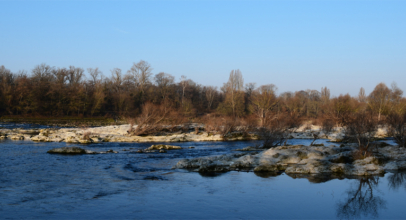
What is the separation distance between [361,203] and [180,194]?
280 inches

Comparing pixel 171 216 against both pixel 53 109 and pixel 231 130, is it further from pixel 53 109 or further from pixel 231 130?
pixel 53 109

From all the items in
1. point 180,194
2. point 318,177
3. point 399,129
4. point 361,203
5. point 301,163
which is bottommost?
point 180,194

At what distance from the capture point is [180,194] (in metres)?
13.3

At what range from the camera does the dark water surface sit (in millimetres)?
10883

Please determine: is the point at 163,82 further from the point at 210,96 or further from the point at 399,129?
the point at 399,129

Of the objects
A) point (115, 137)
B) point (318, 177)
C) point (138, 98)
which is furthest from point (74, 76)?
point (318, 177)

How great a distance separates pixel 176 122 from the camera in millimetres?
42250

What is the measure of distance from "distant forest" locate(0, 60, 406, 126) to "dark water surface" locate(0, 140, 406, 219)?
2393cm

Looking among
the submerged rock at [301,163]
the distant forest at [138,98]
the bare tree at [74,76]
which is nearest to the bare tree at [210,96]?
the distant forest at [138,98]

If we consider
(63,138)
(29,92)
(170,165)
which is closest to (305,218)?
(170,165)

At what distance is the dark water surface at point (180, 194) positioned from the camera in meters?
10.9

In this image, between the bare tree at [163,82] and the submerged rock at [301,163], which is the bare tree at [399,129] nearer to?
the submerged rock at [301,163]

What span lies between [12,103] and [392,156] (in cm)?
7180

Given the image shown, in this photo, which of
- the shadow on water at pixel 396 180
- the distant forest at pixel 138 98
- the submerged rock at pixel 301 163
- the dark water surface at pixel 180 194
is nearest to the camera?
the dark water surface at pixel 180 194
